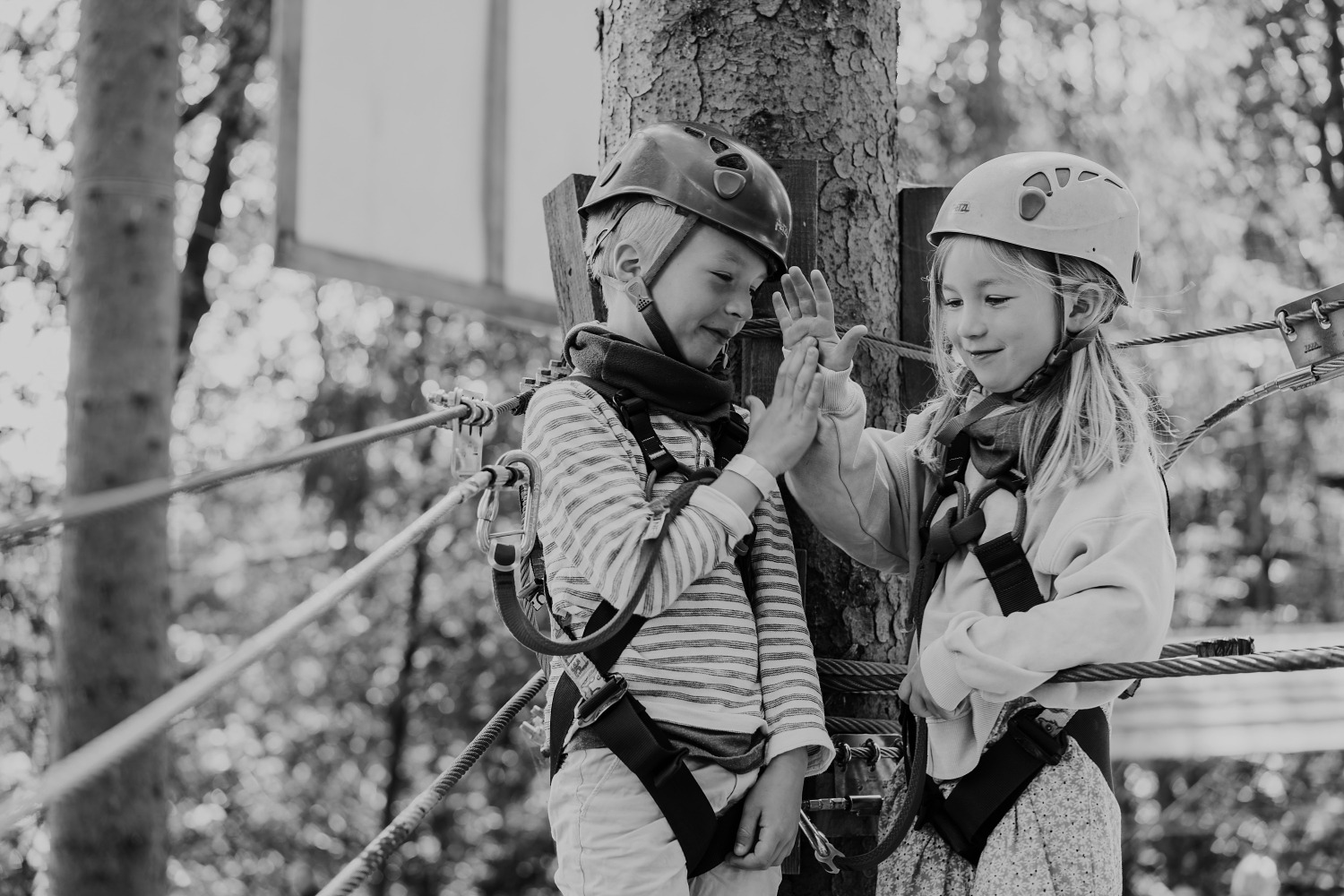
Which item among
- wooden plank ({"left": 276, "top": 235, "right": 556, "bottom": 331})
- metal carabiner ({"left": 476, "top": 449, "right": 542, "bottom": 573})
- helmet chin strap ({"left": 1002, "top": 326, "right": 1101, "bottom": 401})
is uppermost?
wooden plank ({"left": 276, "top": 235, "right": 556, "bottom": 331})

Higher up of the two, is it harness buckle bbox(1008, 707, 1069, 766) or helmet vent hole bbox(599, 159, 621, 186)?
helmet vent hole bbox(599, 159, 621, 186)

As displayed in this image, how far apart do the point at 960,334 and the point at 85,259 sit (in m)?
3.74

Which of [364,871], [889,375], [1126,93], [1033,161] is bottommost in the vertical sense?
[364,871]

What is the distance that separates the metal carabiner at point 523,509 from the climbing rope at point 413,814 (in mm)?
337

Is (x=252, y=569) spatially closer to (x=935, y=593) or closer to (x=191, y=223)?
(x=191, y=223)

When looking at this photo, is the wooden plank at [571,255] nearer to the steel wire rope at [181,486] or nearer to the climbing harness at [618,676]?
the climbing harness at [618,676]

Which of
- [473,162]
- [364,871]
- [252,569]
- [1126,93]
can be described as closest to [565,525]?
[364,871]

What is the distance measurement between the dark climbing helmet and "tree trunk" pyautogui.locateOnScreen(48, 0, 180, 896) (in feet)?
10.2

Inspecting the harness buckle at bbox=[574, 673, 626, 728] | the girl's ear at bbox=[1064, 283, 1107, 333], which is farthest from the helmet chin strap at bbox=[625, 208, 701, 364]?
the girl's ear at bbox=[1064, 283, 1107, 333]

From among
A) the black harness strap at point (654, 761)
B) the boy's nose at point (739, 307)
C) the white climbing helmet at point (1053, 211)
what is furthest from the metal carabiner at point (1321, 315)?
the black harness strap at point (654, 761)

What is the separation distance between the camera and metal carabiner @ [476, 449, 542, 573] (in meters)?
1.79

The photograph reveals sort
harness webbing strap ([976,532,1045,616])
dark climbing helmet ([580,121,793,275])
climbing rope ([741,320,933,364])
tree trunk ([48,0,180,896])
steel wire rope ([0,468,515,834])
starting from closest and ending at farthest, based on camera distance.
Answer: steel wire rope ([0,468,515,834])
harness webbing strap ([976,532,1045,616])
dark climbing helmet ([580,121,793,275])
climbing rope ([741,320,933,364])
tree trunk ([48,0,180,896])

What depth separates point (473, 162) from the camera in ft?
16.5

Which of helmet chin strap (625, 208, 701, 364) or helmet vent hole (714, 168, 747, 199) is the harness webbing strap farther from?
helmet vent hole (714, 168, 747, 199)
